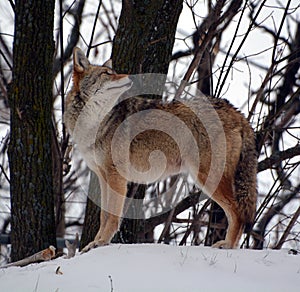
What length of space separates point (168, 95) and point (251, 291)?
4.80 m

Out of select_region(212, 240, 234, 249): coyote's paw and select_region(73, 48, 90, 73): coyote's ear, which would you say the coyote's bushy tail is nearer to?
select_region(212, 240, 234, 249): coyote's paw

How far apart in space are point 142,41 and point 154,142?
1.38 metres

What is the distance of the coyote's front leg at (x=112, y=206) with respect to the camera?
20.3ft

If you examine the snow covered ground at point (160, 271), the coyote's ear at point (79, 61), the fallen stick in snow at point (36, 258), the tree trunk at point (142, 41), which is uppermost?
the tree trunk at point (142, 41)

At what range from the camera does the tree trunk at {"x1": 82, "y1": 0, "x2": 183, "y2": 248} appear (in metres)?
7.18

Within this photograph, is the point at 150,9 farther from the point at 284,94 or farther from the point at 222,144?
the point at 284,94

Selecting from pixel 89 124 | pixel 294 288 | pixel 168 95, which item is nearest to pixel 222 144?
pixel 89 124

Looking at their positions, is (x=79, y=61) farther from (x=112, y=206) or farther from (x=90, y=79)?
(x=112, y=206)

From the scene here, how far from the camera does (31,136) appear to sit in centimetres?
640

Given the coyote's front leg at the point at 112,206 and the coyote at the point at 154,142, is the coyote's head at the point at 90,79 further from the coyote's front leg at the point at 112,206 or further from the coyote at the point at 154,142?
the coyote's front leg at the point at 112,206

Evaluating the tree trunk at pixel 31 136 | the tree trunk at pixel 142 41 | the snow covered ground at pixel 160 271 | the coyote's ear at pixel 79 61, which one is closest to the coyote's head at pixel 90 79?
the coyote's ear at pixel 79 61

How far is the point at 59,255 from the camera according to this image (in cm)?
579

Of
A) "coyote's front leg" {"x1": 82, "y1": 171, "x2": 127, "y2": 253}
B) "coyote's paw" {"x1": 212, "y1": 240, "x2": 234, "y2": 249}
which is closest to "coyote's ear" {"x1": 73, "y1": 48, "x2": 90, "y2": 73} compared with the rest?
"coyote's front leg" {"x1": 82, "y1": 171, "x2": 127, "y2": 253}

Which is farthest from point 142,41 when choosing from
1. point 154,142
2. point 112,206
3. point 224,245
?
point 224,245
